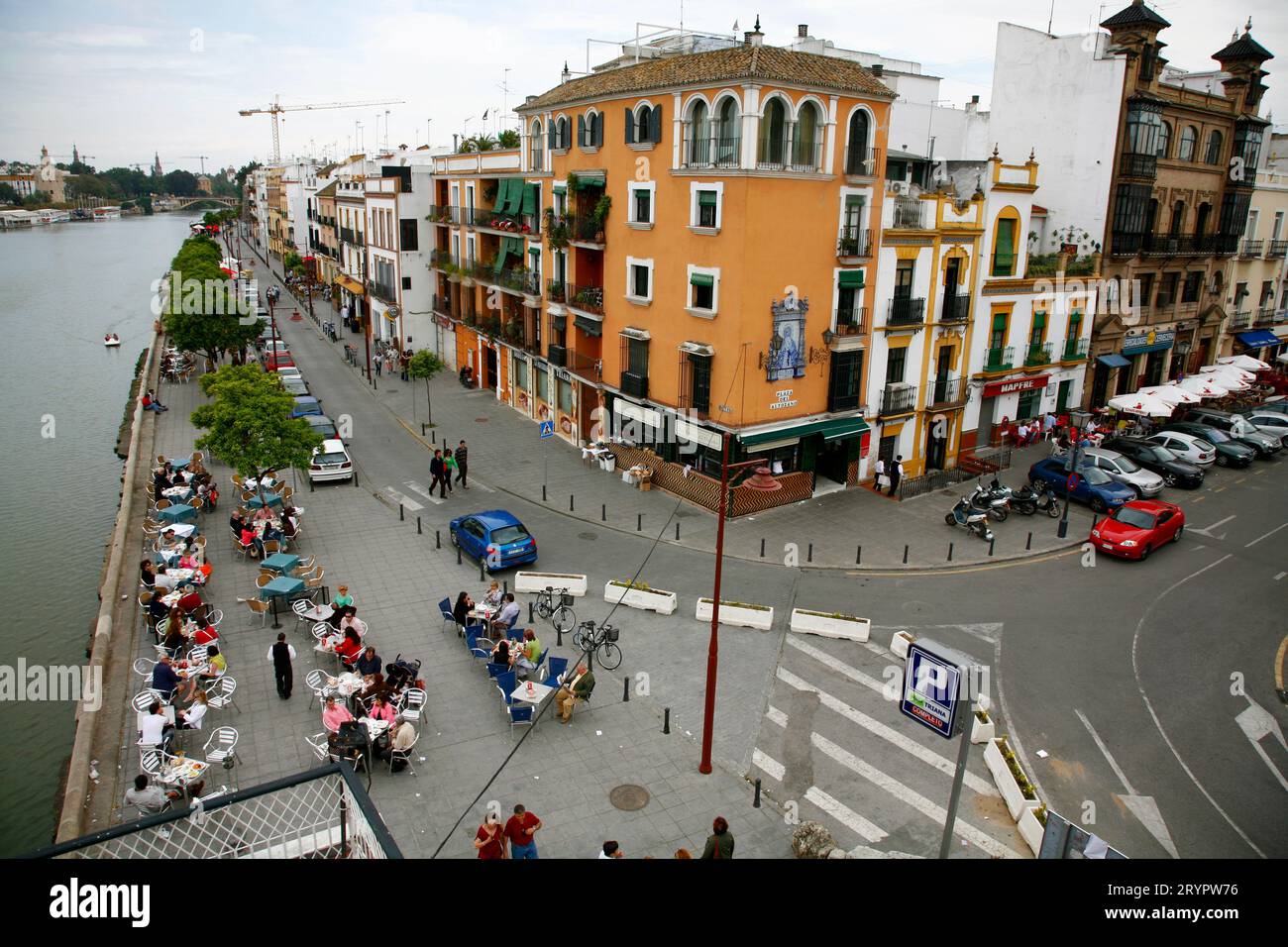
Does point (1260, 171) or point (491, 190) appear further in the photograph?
point (1260, 171)

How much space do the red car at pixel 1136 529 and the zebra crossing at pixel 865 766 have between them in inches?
346

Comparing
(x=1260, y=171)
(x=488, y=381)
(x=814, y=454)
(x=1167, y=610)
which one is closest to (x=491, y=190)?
(x=488, y=381)

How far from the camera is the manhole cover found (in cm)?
1394

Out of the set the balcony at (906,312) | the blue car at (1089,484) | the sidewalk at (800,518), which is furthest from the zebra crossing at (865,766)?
the balcony at (906,312)

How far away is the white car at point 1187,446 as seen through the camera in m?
33.5

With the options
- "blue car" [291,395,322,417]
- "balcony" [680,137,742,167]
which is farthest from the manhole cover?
"blue car" [291,395,322,417]

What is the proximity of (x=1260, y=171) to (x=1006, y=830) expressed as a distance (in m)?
47.5

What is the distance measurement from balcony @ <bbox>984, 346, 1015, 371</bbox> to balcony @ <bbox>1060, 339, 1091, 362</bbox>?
4410 millimetres

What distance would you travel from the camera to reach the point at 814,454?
2972 cm

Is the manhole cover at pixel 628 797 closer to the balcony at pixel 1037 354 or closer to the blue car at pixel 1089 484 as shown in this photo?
the blue car at pixel 1089 484

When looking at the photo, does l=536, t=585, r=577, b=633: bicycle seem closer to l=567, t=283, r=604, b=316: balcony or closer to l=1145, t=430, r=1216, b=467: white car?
l=567, t=283, r=604, b=316: balcony

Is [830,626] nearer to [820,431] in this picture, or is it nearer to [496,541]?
[496,541]

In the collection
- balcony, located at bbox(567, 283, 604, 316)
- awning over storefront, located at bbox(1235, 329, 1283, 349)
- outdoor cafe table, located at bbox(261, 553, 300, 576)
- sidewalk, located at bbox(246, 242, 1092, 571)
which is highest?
balcony, located at bbox(567, 283, 604, 316)
